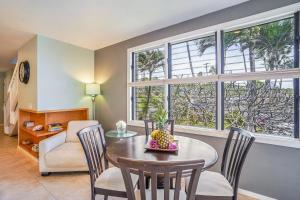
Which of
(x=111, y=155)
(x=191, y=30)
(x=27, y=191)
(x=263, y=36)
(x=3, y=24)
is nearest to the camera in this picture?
(x=111, y=155)

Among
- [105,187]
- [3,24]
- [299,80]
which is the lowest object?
[105,187]

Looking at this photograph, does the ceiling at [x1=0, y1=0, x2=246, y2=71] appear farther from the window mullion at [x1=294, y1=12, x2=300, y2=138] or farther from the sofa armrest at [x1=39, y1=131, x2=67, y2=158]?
the sofa armrest at [x1=39, y1=131, x2=67, y2=158]

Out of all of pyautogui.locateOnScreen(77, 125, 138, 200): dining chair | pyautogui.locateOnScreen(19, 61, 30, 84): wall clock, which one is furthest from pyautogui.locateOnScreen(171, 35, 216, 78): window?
pyautogui.locateOnScreen(19, 61, 30, 84): wall clock

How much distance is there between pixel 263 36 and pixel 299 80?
681 millimetres

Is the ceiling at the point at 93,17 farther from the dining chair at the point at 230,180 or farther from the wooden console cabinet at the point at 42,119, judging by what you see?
the dining chair at the point at 230,180

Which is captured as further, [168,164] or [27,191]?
[27,191]

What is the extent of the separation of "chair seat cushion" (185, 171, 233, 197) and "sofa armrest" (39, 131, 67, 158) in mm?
2537

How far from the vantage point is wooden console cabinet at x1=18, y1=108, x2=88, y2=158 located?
12.3 ft

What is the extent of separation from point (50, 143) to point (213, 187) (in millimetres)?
2711

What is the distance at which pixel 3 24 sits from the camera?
3.29m

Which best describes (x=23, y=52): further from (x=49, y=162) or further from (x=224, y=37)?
(x=224, y=37)

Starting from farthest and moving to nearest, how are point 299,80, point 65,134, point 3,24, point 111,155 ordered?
point 65,134, point 3,24, point 299,80, point 111,155

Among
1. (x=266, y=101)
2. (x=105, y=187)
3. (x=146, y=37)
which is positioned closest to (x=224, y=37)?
(x=266, y=101)

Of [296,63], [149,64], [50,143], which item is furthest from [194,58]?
[50,143]
